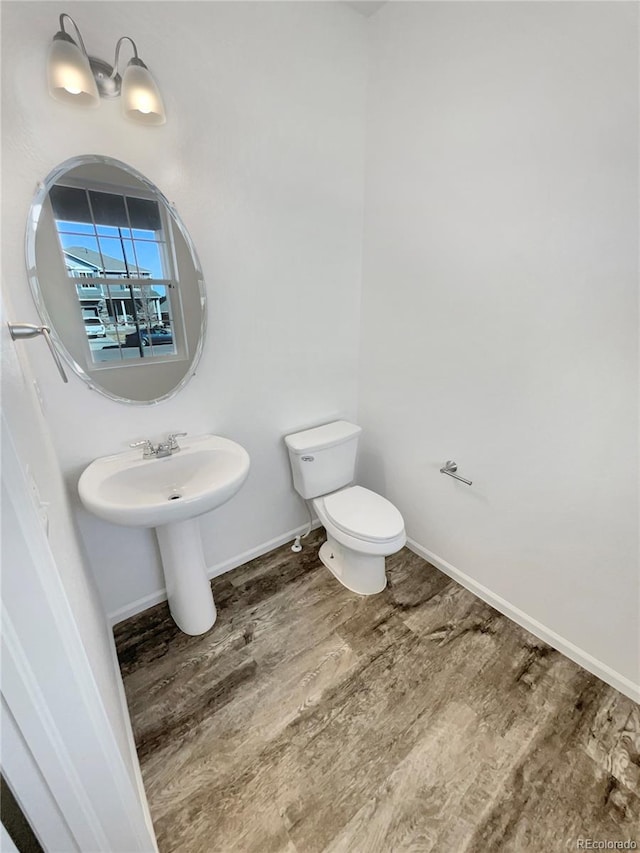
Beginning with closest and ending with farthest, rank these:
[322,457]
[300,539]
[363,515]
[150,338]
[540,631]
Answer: [150,338] → [540,631] → [363,515] → [322,457] → [300,539]

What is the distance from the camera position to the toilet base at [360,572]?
1.75 metres

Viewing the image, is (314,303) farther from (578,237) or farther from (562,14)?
(562,14)

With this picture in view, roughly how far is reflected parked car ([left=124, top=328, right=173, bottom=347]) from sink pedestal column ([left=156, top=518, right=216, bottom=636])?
73 cm

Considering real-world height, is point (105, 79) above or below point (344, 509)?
above

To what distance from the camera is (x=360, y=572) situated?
1.78 m

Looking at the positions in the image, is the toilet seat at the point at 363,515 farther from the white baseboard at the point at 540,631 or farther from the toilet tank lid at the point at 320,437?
the white baseboard at the point at 540,631

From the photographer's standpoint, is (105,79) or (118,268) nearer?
(105,79)

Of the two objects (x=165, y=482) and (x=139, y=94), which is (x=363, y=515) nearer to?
(x=165, y=482)

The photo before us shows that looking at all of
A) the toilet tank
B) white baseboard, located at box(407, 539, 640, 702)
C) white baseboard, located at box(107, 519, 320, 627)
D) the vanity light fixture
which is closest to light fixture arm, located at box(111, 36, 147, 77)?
the vanity light fixture

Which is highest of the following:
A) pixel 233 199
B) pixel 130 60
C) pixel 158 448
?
pixel 130 60

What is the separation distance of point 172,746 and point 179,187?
6.54ft

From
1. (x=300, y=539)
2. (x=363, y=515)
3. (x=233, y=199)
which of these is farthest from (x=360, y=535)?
(x=233, y=199)

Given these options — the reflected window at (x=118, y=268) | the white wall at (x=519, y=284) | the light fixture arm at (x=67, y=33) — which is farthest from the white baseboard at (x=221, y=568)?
the light fixture arm at (x=67, y=33)

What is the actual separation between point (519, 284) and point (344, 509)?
4.02ft
